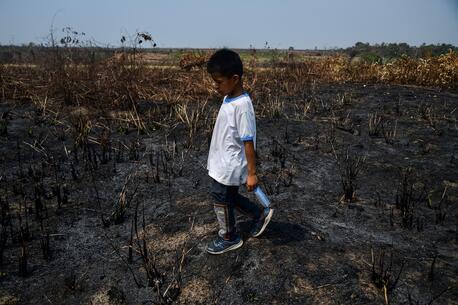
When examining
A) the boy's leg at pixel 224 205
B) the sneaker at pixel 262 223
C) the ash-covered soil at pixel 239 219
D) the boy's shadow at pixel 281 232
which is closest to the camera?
the ash-covered soil at pixel 239 219

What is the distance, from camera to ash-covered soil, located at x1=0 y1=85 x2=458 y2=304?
109 inches

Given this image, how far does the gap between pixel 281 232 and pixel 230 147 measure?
100cm

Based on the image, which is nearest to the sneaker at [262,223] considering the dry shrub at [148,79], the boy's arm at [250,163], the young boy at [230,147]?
the young boy at [230,147]

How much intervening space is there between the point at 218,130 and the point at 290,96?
721 centimetres

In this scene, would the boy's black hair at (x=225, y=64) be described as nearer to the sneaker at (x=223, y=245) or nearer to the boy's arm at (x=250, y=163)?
the boy's arm at (x=250, y=163)

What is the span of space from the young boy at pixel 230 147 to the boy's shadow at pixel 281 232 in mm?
179

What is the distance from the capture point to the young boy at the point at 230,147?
284 cm

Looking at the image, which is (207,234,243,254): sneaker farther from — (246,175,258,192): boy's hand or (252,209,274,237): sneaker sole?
(246,175,258,192): boy's hand

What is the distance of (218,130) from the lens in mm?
3000

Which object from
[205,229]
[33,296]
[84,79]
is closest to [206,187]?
[205,229]

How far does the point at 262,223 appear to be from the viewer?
3229 mm

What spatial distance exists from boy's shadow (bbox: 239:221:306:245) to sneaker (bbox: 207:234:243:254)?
0.23 metres

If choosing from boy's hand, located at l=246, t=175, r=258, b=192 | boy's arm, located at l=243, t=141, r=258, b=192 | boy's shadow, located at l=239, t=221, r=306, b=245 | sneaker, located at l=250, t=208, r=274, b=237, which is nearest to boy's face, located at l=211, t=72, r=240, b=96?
boy's arm, located at l=243, t=141, r=258, b=192

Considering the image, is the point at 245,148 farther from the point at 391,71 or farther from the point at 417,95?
the point at 391,71
